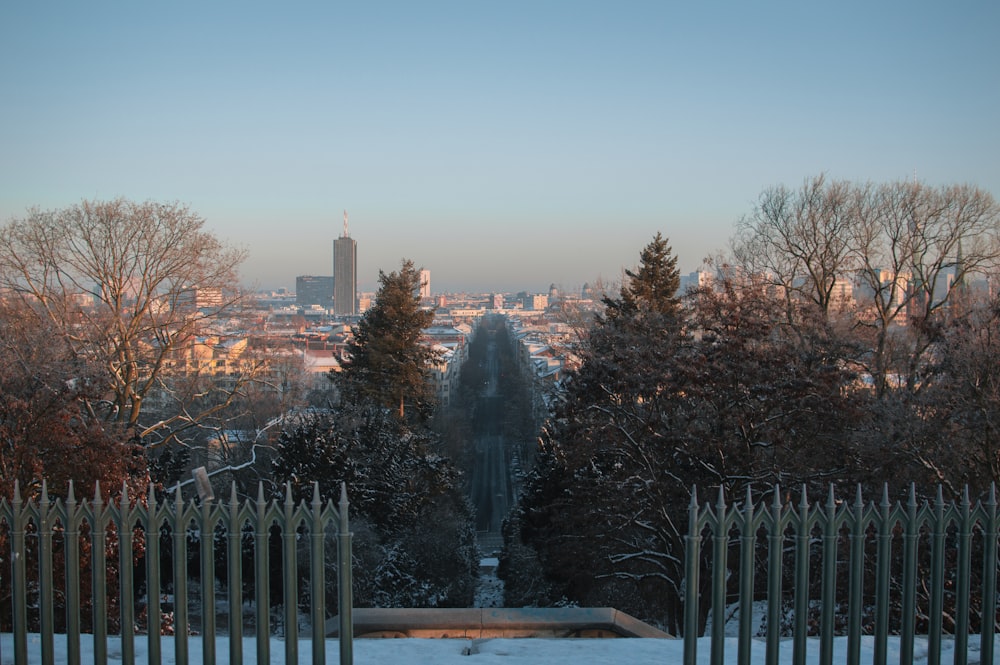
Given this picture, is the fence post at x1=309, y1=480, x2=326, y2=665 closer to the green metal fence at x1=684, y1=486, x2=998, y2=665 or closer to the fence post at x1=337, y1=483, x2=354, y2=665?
the fence post at x1=337, y1=483, x2=354, y2=665

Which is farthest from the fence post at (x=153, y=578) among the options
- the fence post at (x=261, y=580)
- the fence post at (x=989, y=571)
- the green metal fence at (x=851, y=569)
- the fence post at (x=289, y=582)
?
the fence post at (x=989, y=571)

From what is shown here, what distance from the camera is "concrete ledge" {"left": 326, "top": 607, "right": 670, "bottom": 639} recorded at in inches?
254

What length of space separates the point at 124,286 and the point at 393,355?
11700 mm

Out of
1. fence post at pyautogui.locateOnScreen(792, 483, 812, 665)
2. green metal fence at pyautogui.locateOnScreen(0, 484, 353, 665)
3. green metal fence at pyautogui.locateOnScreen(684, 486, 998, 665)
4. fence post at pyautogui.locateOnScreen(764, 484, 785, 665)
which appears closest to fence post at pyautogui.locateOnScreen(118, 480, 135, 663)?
green metal fence at pyautogui.locateOnScreen(0, 484, 353, 665)

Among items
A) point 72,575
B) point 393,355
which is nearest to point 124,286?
point 393,355

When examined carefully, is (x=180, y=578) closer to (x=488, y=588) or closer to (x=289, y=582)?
(x=289, y=582)

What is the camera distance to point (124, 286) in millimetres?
20828

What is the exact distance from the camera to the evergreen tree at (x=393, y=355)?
30.4m

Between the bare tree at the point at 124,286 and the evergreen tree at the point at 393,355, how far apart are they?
340 inches

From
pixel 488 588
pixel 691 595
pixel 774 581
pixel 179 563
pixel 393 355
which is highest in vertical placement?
pixel 179 563

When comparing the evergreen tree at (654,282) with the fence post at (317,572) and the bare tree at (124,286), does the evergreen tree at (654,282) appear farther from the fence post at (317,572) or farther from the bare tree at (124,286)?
the fence post at (317,572)

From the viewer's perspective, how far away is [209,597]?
15.3 feet

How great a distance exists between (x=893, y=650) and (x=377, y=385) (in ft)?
85.8

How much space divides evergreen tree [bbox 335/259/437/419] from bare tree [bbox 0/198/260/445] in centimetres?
864
